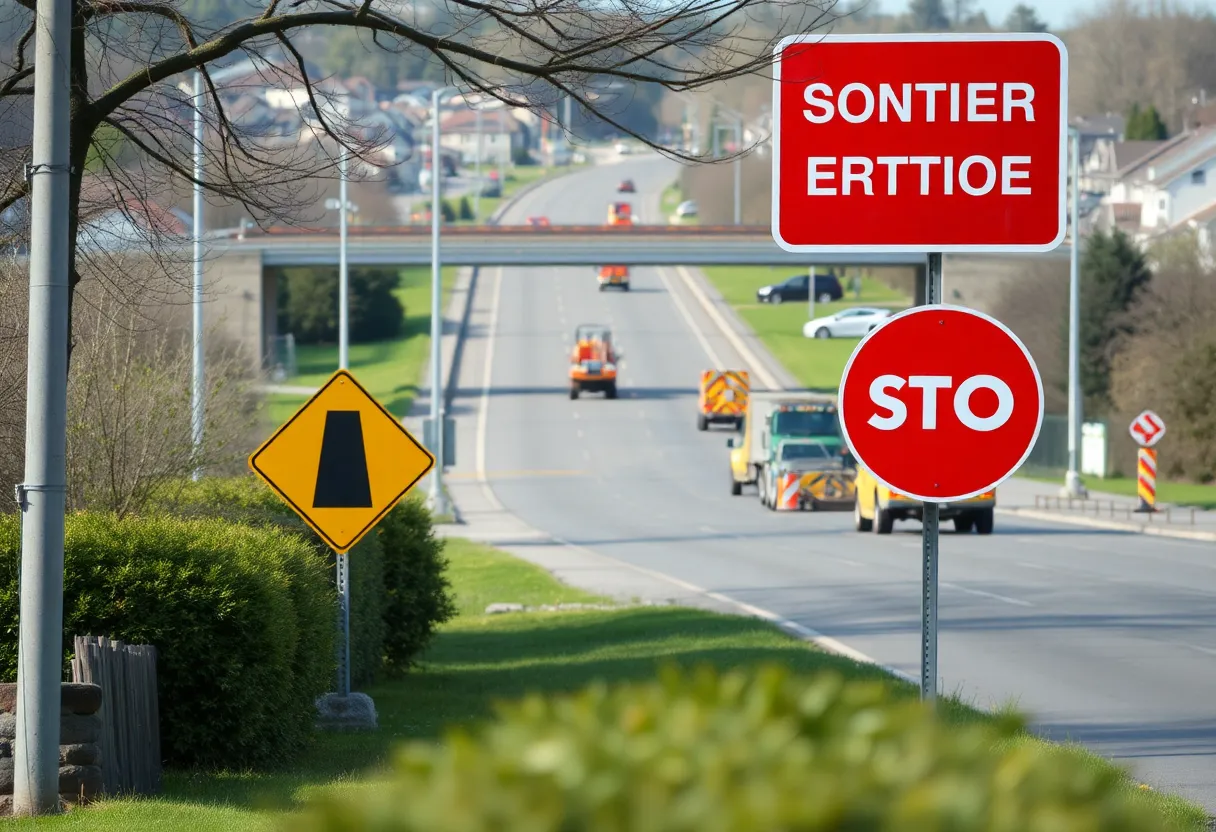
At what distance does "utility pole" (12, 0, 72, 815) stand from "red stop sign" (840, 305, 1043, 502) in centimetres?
377

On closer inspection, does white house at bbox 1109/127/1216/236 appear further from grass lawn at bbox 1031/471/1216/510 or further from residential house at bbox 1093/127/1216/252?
grass lawn at bbox 1031/471/1216/510

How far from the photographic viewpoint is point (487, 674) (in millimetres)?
14359

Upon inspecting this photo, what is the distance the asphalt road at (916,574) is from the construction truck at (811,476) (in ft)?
1.58

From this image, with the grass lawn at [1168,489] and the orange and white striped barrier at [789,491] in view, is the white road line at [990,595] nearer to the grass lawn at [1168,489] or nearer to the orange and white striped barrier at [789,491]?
the orange and white striped barrier at [789,491]

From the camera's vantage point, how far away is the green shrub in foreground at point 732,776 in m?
2.02

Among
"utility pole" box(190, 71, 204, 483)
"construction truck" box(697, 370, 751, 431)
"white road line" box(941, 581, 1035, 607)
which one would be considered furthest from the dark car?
"utility pole" box(190, 71, 204, 483)

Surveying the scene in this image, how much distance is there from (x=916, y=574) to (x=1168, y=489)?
2341 cm

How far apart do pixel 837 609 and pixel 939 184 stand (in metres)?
13.2

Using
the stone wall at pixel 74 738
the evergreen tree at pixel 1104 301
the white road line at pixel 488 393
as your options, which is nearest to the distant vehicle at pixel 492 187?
the white road line at pixel 488 393

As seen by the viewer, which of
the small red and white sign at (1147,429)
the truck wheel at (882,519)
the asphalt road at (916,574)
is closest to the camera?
the asphalt road at (916,574)

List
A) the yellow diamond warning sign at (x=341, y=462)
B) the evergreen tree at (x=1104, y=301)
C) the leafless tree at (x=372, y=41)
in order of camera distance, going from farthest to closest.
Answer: the evergreen tree at (x=1104, y=301) < the yellow diamond warning sign at (x=341, y=462) < the leafless tree at (x=372, y=41)

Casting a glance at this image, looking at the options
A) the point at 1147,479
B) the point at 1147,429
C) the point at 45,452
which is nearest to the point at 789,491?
the point at 1147,479

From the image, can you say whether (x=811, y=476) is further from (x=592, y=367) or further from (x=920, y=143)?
(x=920, y=143)

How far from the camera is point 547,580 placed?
2406 centimetres
